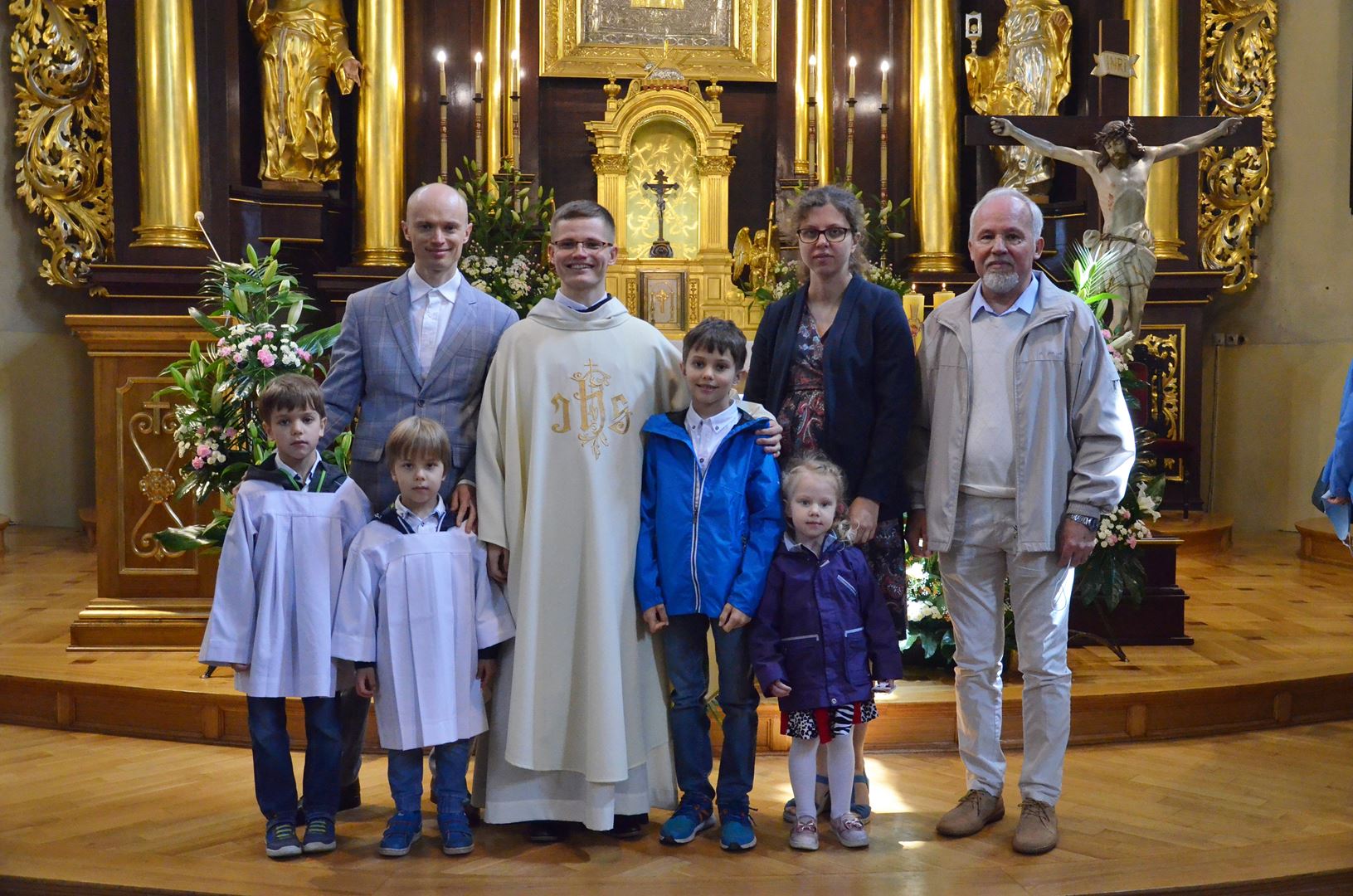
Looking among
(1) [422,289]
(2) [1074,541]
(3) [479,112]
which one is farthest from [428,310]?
(3) [479,112]

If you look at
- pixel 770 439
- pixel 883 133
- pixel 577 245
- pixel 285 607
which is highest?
pixel 883 133

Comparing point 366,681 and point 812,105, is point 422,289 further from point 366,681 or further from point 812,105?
point 812,105

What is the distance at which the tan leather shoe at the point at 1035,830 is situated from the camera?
318 cm

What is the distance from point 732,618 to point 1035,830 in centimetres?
91

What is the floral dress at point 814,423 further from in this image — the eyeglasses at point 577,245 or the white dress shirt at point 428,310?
the white dress shirt at point 428,310

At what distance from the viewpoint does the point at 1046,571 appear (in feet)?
10.5

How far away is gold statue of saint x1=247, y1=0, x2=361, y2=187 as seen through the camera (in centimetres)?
717

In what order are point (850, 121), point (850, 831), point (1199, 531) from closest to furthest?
point (850, 831) → point (1199, 531) → point (850, 121)

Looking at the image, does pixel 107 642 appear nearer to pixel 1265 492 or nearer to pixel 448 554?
pixel 448 554

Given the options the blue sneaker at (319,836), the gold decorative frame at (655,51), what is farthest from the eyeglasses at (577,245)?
the gold decorative frame at (655,51)

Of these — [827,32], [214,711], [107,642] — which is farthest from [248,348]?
Answer: [827,32]

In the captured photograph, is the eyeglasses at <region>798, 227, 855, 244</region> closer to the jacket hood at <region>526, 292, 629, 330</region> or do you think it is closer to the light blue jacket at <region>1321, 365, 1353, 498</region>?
the jacket hood at <region>526, 292, 629, 330</region>

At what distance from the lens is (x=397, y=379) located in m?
3.35

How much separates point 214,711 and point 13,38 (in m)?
5.08
